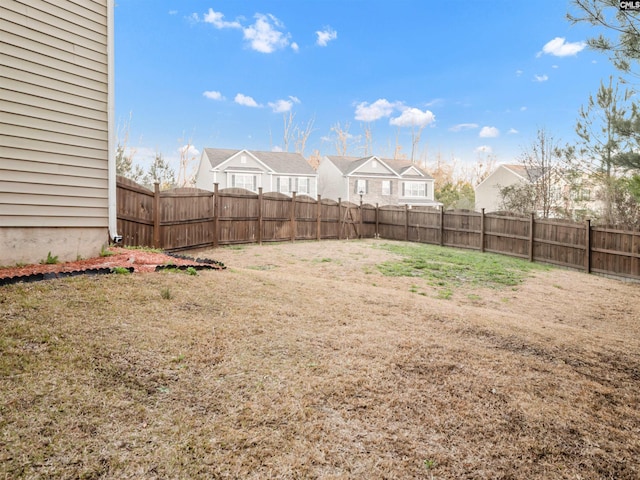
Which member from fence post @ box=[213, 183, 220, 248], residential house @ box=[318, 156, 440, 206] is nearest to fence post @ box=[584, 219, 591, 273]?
fence post @ box=[213, 183, 220, 248]

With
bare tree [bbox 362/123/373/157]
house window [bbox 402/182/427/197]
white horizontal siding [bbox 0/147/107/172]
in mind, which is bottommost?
white horizontal siding [bbox 0/147/107/172]

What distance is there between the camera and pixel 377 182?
3036 cm

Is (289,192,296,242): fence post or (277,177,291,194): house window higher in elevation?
(277,177,291,194): house window

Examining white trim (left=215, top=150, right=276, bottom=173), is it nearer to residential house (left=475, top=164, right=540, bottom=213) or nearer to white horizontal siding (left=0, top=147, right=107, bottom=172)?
residential house (left=475, top=164, right=540, bottom=213)

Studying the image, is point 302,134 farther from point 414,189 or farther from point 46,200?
point 46,200

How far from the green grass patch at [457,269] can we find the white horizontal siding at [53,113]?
5.77 m

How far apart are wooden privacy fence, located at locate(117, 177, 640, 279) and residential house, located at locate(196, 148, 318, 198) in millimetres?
11897

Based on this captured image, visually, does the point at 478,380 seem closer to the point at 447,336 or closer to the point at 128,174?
the point at 447,336

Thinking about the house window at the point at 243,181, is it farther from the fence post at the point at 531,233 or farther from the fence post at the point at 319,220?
the fence post at the point at 531,233

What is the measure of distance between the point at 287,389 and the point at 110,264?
138 inches

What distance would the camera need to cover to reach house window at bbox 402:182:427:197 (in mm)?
31234

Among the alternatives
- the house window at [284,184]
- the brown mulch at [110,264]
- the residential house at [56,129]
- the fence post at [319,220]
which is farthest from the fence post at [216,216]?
the house window at [284,184]

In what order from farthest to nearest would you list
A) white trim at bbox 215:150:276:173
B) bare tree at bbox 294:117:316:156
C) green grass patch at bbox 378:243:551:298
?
bare tree at bbox 294:117:316:156 → white trim at bbox 215:150:276:173 → green grass patch at bbox 378:243:551:298

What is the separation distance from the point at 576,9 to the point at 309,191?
82.0 ft
